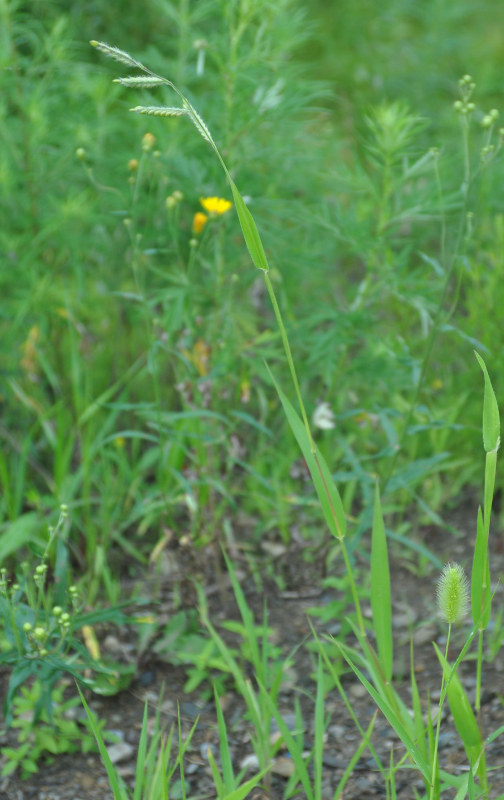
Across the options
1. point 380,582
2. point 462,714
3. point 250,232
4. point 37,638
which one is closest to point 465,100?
point 250,232

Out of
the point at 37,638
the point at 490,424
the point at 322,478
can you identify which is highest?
the point at 490,424

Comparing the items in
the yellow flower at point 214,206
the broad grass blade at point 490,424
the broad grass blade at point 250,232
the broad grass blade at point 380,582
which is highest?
the broad grass blade at point 250,232

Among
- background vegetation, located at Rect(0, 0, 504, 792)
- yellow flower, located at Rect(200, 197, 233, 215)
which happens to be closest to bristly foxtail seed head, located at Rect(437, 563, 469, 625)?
background vegetation, located at Rect(0, 0, 504, 792)

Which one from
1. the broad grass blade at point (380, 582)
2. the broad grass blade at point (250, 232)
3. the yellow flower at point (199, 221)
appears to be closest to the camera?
the broad grass blade at point (250, 232)

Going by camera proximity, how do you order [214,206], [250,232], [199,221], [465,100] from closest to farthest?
[250,232] < [465,100] < [214,206] < [199,221]

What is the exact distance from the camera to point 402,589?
6.50 ft

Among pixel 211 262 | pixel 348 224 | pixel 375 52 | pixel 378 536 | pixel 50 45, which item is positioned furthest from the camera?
pixel 375 52

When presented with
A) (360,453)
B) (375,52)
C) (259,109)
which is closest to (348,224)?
(259,109)

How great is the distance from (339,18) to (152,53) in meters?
2.20

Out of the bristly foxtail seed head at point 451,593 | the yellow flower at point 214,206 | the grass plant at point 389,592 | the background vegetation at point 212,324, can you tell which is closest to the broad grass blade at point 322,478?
the grass plant at point 389,592

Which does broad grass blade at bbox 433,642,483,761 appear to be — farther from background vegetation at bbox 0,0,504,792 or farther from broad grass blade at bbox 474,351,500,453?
background vegetation at bbox 0,0,504,792

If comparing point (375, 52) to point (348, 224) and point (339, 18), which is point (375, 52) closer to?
point (339, 18)

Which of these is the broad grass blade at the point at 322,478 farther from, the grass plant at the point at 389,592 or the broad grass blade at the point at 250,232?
the broad grass blade at the point at 250,232

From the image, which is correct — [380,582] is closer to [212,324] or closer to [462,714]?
[462,714]
